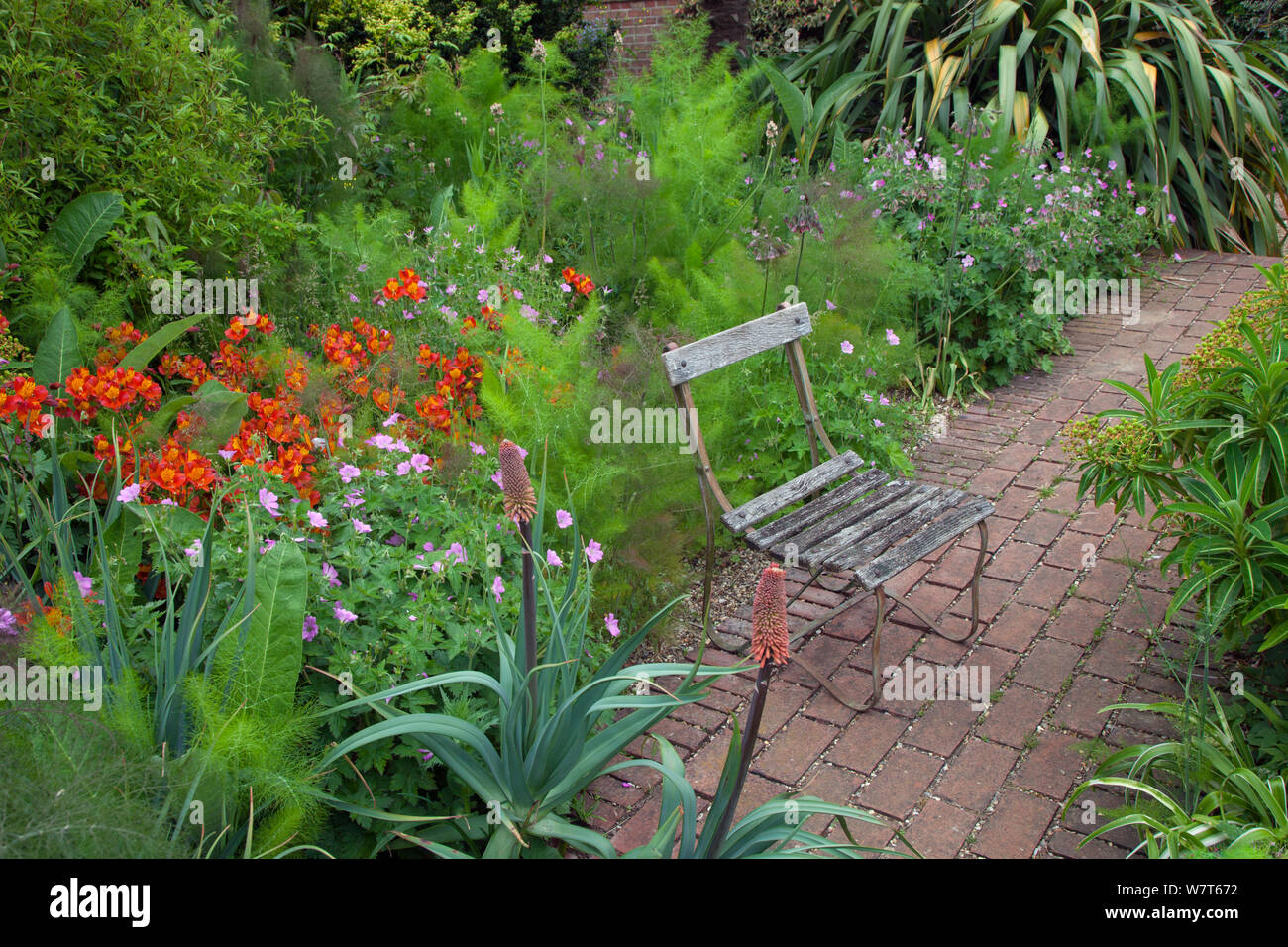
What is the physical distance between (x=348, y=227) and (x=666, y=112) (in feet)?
7.13

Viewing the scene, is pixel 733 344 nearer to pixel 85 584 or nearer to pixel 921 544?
pixel 921 544

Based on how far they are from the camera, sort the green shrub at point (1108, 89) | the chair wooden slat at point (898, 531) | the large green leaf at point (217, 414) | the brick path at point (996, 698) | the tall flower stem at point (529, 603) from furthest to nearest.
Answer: the green shrub at point (1108, 89)
the chair wooden slat at point (898, 531)
the large green leaf at point (217, 414)
the brick path at point (996, 698)
the tall flower stem at point (529, 603)

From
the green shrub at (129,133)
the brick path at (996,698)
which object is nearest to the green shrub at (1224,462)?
the brick path at (996,698)

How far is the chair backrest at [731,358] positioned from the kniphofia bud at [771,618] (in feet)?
5.38

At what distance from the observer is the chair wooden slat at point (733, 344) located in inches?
121

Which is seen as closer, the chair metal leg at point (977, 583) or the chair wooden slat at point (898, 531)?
the chair wooden slat at point (898, 531)

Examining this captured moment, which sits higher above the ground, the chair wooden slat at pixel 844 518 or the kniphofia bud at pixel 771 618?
the kniphofia bud at pixel 771 618

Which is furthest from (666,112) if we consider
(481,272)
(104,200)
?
(104,200)

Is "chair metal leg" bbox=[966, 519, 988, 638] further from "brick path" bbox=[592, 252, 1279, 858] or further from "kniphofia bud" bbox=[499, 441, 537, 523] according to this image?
"kniphofia bud" bbox=[499, 441, 537, 523]

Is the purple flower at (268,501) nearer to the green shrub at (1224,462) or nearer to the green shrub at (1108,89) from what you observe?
the green shrub at (1224,462)

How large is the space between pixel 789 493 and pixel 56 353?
7.82ft

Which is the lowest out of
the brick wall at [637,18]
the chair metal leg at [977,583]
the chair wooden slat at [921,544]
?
the chair metal leg at [977,583]

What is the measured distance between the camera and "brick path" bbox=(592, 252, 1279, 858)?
97.3 inches

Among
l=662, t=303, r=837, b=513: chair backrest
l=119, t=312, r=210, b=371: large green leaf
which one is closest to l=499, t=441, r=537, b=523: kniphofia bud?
l=662, t=303, r=837, b=513: chair backrest
